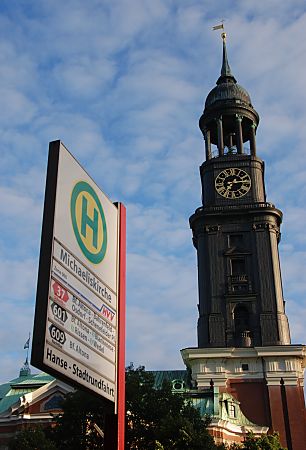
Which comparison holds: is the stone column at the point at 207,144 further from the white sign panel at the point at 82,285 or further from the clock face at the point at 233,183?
the white sign panel at the point at 82,285

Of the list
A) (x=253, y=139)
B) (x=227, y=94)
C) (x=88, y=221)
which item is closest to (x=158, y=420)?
(x=88, y=221)

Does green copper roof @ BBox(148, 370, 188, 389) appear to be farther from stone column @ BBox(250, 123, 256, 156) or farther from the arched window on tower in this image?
stone column @ BBox(250, 123, 256, 156)

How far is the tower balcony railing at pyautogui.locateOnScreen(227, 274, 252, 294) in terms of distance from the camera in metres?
59.8

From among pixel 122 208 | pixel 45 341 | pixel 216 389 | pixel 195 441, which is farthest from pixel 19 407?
pixel 45 341

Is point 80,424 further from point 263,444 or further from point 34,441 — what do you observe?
point 263,444

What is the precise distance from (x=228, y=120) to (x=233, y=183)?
28.5 feet

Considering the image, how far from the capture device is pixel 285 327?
58.4 meters

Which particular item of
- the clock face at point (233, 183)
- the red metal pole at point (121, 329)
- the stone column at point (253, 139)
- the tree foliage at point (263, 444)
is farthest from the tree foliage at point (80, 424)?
the stone column at point (253, 139)

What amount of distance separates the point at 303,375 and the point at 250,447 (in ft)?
58.7

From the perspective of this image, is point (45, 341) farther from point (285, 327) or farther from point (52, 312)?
point (285, 327)

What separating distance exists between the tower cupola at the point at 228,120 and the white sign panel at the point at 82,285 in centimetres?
5308

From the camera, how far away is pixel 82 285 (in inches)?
565

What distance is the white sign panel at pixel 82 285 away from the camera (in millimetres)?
13180

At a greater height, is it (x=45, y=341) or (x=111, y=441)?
(x=45, y=341)
